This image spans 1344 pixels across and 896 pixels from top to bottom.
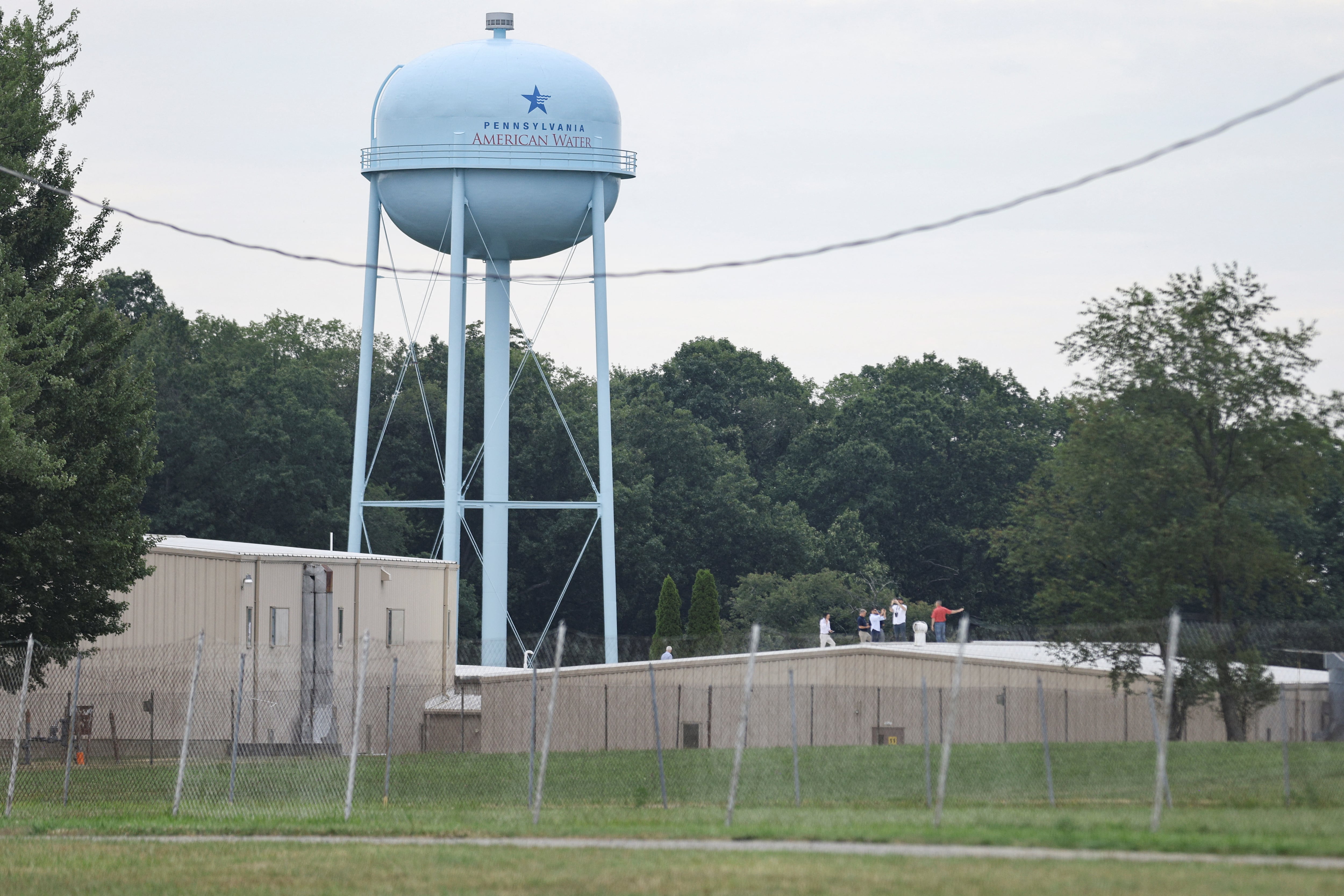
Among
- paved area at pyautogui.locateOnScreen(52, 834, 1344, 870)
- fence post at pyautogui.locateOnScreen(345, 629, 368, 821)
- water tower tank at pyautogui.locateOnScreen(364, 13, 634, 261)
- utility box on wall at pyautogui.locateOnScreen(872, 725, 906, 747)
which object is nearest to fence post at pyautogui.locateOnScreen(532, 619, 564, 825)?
paved area at pyautogui.locateOnScreen(52, 834, 1344, 870)

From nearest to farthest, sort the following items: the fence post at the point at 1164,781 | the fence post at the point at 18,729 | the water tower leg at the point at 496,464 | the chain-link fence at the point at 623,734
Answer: the fence post at the point at 1164,781 < the fence post at the point at 18,729 < the chain-link fence at the point at 623,734 < the water tower leg at the point at 496,464

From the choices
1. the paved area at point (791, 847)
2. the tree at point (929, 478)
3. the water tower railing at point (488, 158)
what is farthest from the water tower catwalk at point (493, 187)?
the tree at point (929, 478)

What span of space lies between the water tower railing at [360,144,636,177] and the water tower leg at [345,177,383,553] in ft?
3.32

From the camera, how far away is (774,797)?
2645cm

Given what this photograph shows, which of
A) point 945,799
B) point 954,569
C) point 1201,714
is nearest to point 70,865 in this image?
point 945,799

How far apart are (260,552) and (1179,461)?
1909 centimetres

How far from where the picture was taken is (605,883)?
53.2 ft

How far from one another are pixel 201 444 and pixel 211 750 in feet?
129

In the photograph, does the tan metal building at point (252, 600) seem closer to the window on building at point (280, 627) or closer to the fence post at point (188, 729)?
the window on building at point (280, 627)

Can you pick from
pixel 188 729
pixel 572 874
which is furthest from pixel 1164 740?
pixel 188 729

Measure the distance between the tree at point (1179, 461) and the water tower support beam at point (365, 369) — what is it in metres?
20.4

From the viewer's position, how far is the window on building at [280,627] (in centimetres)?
3822

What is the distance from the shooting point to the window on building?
3822 centimetres

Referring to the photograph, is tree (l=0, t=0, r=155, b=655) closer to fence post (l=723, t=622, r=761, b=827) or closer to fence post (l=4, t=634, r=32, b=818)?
fence post (l=4, t=634, r=32, b=818)
